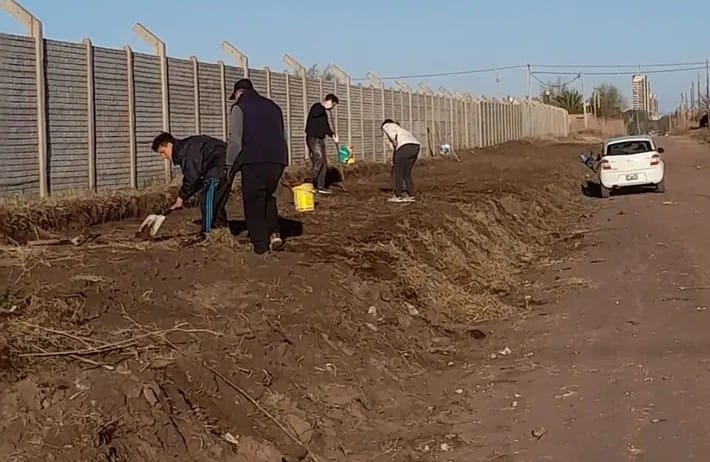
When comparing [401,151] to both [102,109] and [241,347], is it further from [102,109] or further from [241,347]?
[241,347]

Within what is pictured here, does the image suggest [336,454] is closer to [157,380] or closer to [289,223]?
[157,380]

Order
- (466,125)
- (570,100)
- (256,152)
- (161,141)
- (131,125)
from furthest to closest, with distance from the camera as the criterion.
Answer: (570,100), (466,125), (131,125), (161,141), (256,152)

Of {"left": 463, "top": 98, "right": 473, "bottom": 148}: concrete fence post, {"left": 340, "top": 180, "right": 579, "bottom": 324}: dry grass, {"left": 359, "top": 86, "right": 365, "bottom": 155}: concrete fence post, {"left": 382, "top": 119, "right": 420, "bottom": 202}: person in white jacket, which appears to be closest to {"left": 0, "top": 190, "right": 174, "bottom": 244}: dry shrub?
{"left": 340, "top": 180, "right": 579, "bottom": 324}: dry grass

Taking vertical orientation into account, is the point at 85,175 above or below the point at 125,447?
above

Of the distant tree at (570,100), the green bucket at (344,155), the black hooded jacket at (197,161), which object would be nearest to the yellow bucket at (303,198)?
the black hooded jacket at (197,161)

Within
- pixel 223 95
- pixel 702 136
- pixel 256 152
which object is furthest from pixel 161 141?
pixel 702 136

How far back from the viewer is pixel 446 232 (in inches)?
668

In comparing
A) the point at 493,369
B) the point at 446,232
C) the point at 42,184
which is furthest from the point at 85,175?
the point at 493,369

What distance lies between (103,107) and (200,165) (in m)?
6.46

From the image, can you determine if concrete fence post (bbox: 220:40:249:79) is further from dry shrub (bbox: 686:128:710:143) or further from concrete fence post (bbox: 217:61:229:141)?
dry shrub (bbox: 686:128:710:143)

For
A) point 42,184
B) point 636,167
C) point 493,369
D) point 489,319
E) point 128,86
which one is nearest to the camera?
point 493,369

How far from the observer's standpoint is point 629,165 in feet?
96.1

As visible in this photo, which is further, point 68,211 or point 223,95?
point 223,95

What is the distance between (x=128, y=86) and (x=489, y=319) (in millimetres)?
9228
